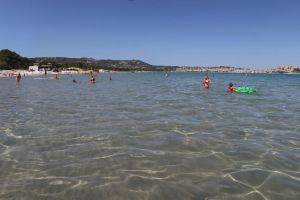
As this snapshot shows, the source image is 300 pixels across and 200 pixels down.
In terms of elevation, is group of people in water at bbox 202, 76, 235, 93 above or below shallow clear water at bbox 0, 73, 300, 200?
above

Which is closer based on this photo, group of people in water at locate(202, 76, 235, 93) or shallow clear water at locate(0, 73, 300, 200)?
shallow clear water at locate(0, 73, 300, 200)

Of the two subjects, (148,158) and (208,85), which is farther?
(208,85)

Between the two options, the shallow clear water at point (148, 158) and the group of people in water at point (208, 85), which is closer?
the shallow clear water at point (148, 158)

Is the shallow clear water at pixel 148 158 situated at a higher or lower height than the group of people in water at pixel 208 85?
lower

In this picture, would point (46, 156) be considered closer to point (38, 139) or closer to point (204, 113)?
point (38, 139)

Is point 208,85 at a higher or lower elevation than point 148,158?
higher

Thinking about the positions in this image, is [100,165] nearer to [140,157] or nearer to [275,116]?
[140,157]

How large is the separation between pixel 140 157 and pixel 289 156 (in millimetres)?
5030

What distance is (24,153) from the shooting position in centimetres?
1065

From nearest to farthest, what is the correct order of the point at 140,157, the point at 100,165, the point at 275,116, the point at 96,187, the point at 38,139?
the point at 96,187 < the point at 100,165 < the point at 140,157 < the point at 38,139 < the point at 275,116

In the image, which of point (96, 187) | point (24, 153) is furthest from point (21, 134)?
point (96, 187)

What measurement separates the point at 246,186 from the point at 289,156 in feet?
11.4

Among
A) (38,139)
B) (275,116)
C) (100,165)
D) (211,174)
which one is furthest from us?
(275,116)

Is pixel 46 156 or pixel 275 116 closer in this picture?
pixel 46 156
